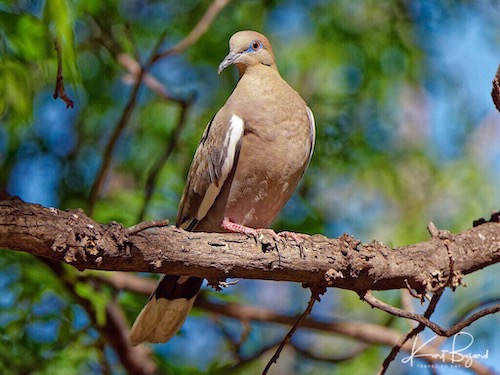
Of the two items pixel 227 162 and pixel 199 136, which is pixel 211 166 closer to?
pixel 227 162

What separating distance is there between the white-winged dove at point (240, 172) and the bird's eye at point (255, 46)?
0.23 metres

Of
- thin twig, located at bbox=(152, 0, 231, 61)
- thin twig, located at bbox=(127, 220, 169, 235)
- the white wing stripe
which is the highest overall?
thin twig, located at bbox=(152, 0, 231, 61)

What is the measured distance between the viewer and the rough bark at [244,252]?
2600mm

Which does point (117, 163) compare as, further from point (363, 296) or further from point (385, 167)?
point (363, 296)

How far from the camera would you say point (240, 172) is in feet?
13.6

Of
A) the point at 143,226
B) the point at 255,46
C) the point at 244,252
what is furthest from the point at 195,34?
the point at 143,226

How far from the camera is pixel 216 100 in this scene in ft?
20.0

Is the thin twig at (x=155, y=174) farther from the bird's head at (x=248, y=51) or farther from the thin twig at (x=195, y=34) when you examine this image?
the bird's head at (x=248, y=51)

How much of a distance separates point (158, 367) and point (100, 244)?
7.49ft

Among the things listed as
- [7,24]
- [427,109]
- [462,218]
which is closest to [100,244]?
[7,24]

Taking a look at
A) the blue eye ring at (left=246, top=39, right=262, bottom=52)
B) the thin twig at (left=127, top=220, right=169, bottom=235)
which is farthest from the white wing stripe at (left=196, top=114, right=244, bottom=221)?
the thin twig at (left=127, top=220, right=169, bottom=235)

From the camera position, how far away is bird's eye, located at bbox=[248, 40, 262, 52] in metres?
4.50

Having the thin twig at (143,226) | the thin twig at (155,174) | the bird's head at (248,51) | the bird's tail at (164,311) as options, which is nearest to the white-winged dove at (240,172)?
the bird's tail at (164,311)

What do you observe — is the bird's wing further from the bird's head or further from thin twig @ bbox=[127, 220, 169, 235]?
thin twig @ bbox=[127, 220, 169, 235]
